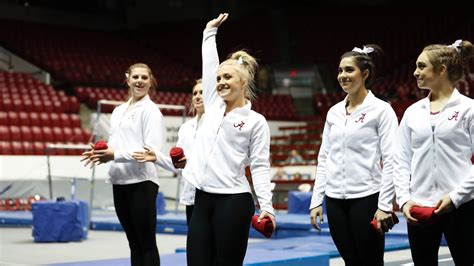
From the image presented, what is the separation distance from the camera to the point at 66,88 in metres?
17.0

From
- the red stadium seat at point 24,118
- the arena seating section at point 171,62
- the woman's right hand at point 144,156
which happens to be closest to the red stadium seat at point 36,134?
the arena seating section at point 171,62

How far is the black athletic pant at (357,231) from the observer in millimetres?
3539

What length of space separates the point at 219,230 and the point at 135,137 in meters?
1.29

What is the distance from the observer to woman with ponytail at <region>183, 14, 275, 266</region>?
3432 mm

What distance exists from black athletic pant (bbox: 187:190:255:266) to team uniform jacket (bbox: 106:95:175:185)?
0.93 m

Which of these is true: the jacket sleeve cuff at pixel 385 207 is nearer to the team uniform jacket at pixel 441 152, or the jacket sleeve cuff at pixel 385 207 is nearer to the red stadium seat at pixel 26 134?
the team uniform jacket at pixel 441 152

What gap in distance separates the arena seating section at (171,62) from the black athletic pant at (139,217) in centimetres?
918

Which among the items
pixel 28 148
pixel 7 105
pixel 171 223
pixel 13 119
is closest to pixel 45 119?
pixel 13 119

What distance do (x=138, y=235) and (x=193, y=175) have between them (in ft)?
3.23

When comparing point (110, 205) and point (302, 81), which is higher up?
point (302, 81)

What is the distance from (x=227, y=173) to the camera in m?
3.49

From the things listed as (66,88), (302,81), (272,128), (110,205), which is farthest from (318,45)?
(110,205)

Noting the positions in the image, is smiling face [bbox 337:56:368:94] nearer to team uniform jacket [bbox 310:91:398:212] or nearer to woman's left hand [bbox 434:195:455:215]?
team uniform jacket [bbox 310:91:398:212]

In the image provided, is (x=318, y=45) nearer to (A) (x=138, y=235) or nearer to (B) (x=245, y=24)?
(B) (x=245, y=24)
